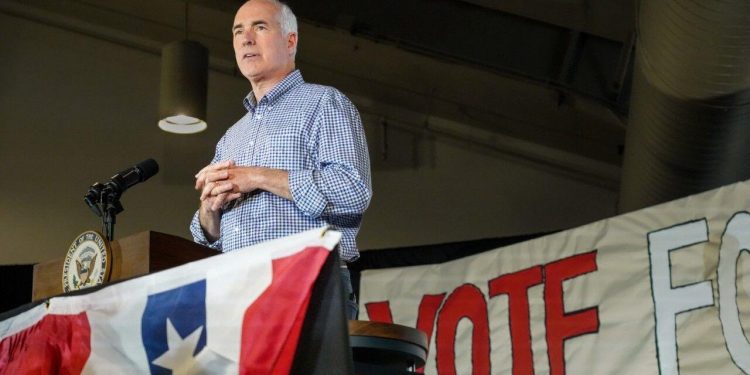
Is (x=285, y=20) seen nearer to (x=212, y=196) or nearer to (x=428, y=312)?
(x=212, y=196)

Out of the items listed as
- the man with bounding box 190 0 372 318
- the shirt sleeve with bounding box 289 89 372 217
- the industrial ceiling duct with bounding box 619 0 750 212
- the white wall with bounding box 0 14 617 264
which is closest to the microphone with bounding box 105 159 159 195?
the man with bounding box 190 0 372 318

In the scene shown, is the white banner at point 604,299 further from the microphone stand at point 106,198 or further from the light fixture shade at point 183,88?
the microphone stand at point 106,198

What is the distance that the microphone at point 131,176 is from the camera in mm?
2102

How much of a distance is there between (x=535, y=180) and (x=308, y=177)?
14.8 ft

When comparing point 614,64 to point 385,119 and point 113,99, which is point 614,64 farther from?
point 113,99

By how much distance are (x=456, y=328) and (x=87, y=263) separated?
2.85m

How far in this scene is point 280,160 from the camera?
209cm

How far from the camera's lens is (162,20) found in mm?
6320

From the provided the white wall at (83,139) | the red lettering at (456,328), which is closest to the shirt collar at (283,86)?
the red lettering at (456,328)

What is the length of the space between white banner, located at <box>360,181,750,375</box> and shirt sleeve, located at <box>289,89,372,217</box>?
2081mm

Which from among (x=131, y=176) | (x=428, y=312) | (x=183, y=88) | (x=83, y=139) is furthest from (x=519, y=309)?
(x=83, y=139)

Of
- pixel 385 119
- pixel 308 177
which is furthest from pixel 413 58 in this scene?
pixel 308 177

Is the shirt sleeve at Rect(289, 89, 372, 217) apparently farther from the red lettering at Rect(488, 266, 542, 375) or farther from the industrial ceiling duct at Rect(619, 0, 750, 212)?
the red lettering at Rect(488, 266, 542, 375)

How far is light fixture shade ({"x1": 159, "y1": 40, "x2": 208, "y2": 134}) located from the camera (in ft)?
16.2
